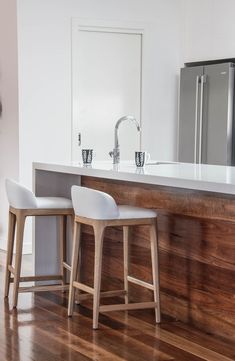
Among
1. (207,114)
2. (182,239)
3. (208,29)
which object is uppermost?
(208,29)

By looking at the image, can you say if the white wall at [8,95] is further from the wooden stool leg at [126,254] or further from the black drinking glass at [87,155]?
the wooden stool leg at [126,254]

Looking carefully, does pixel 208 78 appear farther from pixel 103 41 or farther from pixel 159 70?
pixel 103 41

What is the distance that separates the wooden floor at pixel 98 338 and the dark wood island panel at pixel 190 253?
0.12m

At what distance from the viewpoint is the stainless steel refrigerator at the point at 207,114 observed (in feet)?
21.2

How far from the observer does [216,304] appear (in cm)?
390

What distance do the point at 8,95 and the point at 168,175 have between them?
114 inches

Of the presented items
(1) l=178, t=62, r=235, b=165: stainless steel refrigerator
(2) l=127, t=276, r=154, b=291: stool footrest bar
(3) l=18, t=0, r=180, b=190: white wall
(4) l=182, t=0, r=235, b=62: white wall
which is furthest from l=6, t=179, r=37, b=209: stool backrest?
(4) l=182, t=0, r=235, b=62: white wall

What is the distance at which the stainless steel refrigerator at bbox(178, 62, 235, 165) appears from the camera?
646cm

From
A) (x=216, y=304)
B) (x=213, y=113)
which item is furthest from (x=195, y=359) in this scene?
(x=213, y=113)

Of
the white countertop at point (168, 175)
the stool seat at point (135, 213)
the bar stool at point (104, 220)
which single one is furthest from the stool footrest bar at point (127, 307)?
the white countertop at point (168, 175)

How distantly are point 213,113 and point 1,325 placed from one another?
3.31 m

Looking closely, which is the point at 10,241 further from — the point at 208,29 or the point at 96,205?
the point at 208,29

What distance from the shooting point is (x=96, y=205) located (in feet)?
13.0

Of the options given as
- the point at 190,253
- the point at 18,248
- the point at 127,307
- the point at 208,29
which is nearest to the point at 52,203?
the point at 18,248
